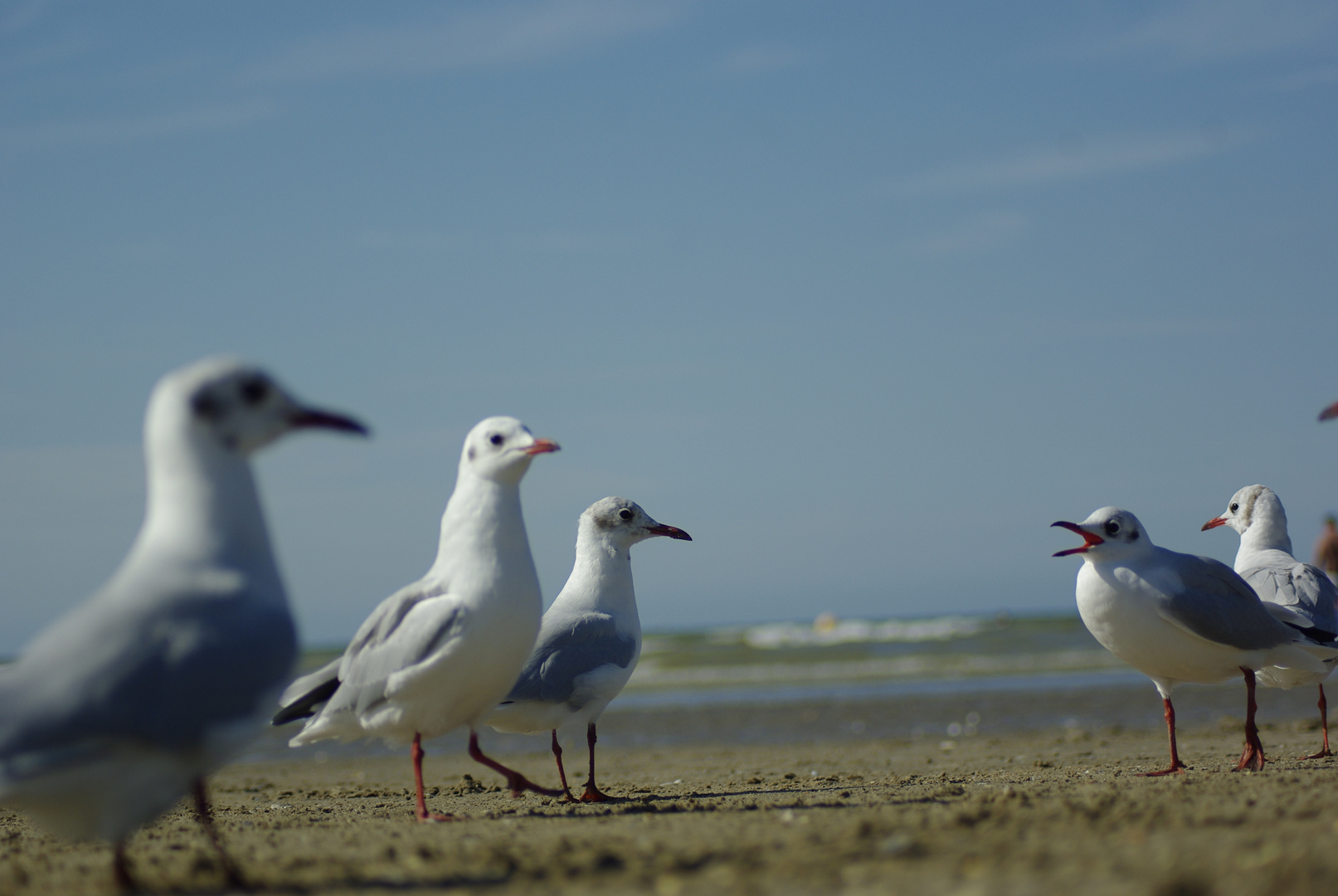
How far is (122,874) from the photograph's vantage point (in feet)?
11.3

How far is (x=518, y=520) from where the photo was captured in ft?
17.3

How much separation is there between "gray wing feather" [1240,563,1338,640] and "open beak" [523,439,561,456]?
16.4ft

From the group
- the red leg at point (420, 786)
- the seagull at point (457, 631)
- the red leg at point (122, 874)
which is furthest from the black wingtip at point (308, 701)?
the red leg at point (122, 874)

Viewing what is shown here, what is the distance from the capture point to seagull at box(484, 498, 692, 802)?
644 cm

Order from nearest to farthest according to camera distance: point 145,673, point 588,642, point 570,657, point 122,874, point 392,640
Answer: point 145,673 → point 122,874 → point 392,640 → point 570,657 → point 588,642

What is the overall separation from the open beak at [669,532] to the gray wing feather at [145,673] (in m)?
4.07

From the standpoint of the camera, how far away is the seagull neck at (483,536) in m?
5.11

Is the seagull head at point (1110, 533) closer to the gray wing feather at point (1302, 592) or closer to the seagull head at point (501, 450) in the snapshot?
the gray wing feather at point (1302, 592)

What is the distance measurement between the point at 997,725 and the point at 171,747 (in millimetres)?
11413

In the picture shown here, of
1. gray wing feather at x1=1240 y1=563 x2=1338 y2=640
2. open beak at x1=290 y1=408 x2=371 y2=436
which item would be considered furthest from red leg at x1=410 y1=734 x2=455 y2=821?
gray wing feather at x1=1240 y1=563 x2=1338 y2=640

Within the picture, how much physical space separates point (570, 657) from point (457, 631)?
5.45 feet

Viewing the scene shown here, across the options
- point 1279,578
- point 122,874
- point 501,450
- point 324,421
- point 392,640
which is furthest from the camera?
point 1279,578

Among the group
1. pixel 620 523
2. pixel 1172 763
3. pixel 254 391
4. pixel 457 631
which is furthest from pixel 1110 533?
pixel 254 391

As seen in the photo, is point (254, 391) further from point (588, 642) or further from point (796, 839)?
point (588, 642)
